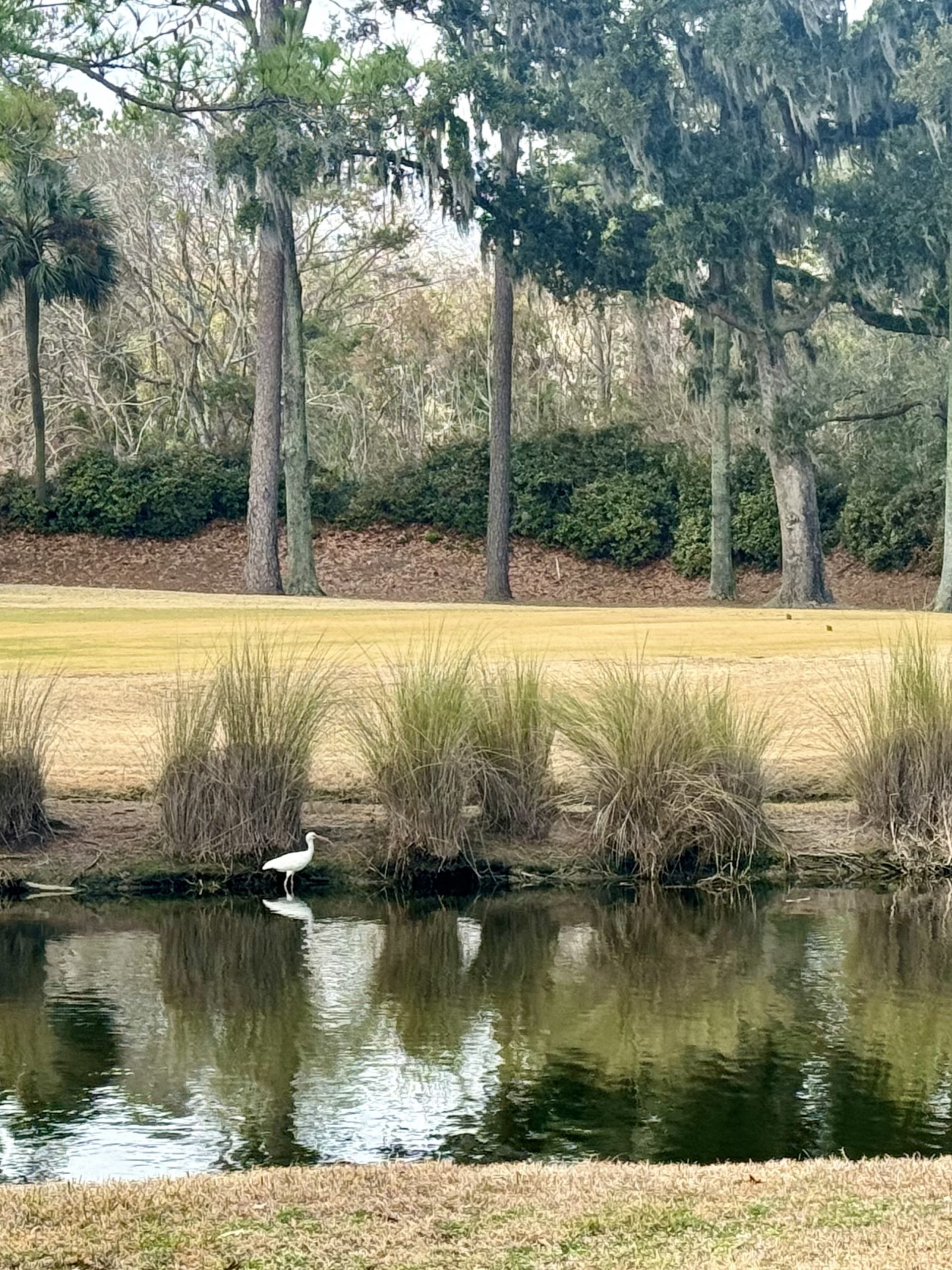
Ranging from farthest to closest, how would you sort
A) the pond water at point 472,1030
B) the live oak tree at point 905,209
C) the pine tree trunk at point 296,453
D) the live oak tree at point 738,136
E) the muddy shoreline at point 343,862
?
1. the pine tree trunk at point 296,453
2. the live oak tree at point 738,136
3. the live oak tree at point 905,209
4. the muddy shoreline at point 343,862
5. the pond water at point 472,1030

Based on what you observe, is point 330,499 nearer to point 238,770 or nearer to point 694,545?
point 694,545

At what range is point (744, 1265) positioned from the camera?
455cm

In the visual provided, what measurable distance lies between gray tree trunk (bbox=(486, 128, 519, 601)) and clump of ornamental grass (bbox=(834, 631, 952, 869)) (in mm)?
26800

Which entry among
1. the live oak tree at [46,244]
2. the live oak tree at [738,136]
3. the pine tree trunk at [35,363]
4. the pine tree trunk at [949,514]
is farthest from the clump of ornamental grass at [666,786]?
the live oak tree at [46,244]

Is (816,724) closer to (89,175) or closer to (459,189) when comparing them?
(459,189)

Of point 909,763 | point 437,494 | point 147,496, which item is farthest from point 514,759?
point 147,496

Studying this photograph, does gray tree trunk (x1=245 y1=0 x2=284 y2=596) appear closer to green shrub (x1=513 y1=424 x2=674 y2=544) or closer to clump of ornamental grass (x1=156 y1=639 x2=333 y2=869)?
green shrub (x1=513 y1=424 x2=674 y2=544)

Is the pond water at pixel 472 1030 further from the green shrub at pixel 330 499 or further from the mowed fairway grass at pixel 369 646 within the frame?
the green shrub at pixel 330 499

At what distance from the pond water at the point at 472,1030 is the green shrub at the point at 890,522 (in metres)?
27.2

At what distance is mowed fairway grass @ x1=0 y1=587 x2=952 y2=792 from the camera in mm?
14305

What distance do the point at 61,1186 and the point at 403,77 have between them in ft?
91.9

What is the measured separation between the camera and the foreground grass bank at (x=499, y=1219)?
467 cm

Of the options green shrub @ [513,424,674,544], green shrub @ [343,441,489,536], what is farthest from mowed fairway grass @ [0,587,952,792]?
green shrub @ [343,441,489,536]

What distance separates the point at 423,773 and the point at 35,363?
32088 mm
